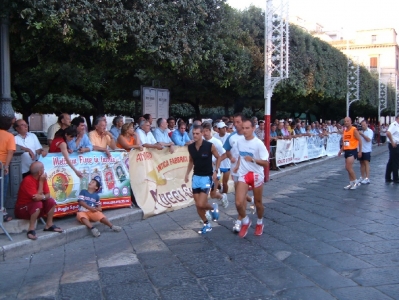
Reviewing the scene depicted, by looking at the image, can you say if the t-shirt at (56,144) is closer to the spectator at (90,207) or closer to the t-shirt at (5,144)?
the spectator at (90,207)

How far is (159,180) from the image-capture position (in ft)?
31.1

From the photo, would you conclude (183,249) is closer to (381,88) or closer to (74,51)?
(74,51)

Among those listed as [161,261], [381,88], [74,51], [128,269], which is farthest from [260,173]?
[381,88]

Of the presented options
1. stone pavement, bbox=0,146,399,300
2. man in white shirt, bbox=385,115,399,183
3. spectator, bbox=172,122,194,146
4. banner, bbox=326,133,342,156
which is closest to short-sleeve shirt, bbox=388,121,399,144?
man in white shirt, bbox=385,115,399,183

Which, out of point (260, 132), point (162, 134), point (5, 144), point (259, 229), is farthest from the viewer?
point (260, 132)

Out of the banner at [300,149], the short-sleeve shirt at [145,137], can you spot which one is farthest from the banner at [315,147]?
the short-sleeve shirt at [145,137]

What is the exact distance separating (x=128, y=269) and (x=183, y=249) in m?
1.05

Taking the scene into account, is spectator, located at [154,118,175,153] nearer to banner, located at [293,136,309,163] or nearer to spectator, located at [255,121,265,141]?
spectator, located at [255,121,265,141]

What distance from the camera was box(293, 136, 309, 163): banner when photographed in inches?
690

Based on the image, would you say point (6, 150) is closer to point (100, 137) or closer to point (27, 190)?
point (27, 190)

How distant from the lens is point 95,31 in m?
8.70

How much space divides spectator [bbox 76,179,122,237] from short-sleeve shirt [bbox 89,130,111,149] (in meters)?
1.38

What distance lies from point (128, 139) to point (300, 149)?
1030cm

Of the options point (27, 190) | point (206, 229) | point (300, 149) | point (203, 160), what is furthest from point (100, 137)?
point (300, 149)
